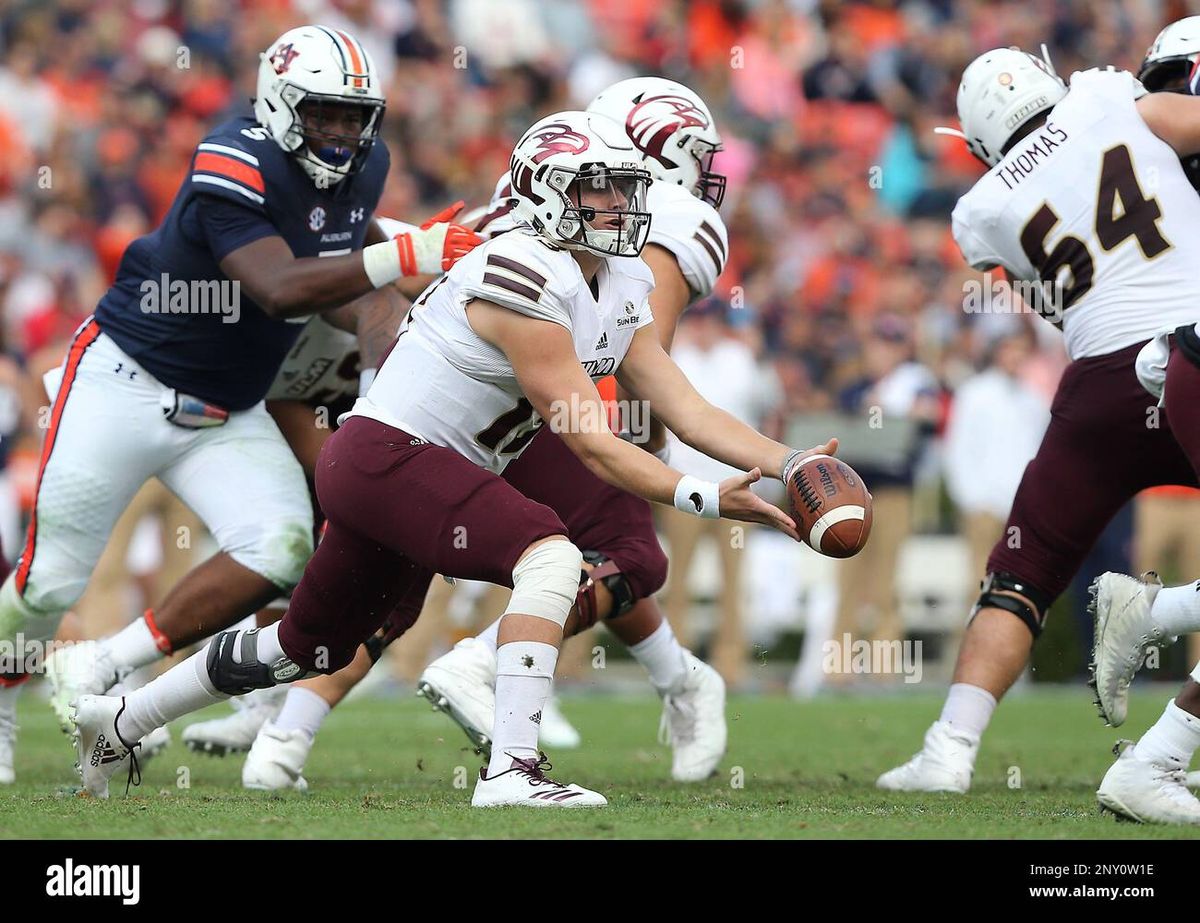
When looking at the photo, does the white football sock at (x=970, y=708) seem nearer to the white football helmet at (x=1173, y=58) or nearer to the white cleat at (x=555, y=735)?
the white football helmet at (x=1173, y=58)

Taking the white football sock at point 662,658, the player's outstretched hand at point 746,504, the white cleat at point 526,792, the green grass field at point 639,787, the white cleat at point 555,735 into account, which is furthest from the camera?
the white cleat at point 555,735

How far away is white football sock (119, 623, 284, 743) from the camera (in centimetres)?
508

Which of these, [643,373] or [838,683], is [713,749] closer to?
[643,373]

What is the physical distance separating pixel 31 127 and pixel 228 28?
73.7 inches

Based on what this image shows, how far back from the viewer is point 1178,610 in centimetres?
461

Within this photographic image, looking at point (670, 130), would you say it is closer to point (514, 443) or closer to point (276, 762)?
point (514, 443)

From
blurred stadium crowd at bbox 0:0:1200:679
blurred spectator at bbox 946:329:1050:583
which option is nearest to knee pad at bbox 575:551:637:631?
blurred stadium crowd at bbox 0:0:1200:679

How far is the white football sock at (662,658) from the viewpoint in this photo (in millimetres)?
6211

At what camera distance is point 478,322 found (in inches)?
180

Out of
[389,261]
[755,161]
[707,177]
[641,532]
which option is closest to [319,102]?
[389,261]

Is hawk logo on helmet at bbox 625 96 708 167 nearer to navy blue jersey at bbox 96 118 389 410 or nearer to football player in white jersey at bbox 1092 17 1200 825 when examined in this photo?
navy blue jersey at bbox 96 118 389 410


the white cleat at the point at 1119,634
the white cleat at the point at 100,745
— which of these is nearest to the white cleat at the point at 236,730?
the white cleat at the point at 100,745

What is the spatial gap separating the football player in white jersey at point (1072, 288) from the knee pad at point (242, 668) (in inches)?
76.5

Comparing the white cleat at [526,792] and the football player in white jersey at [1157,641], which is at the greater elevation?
the football player in white jersey at [1157,641]
